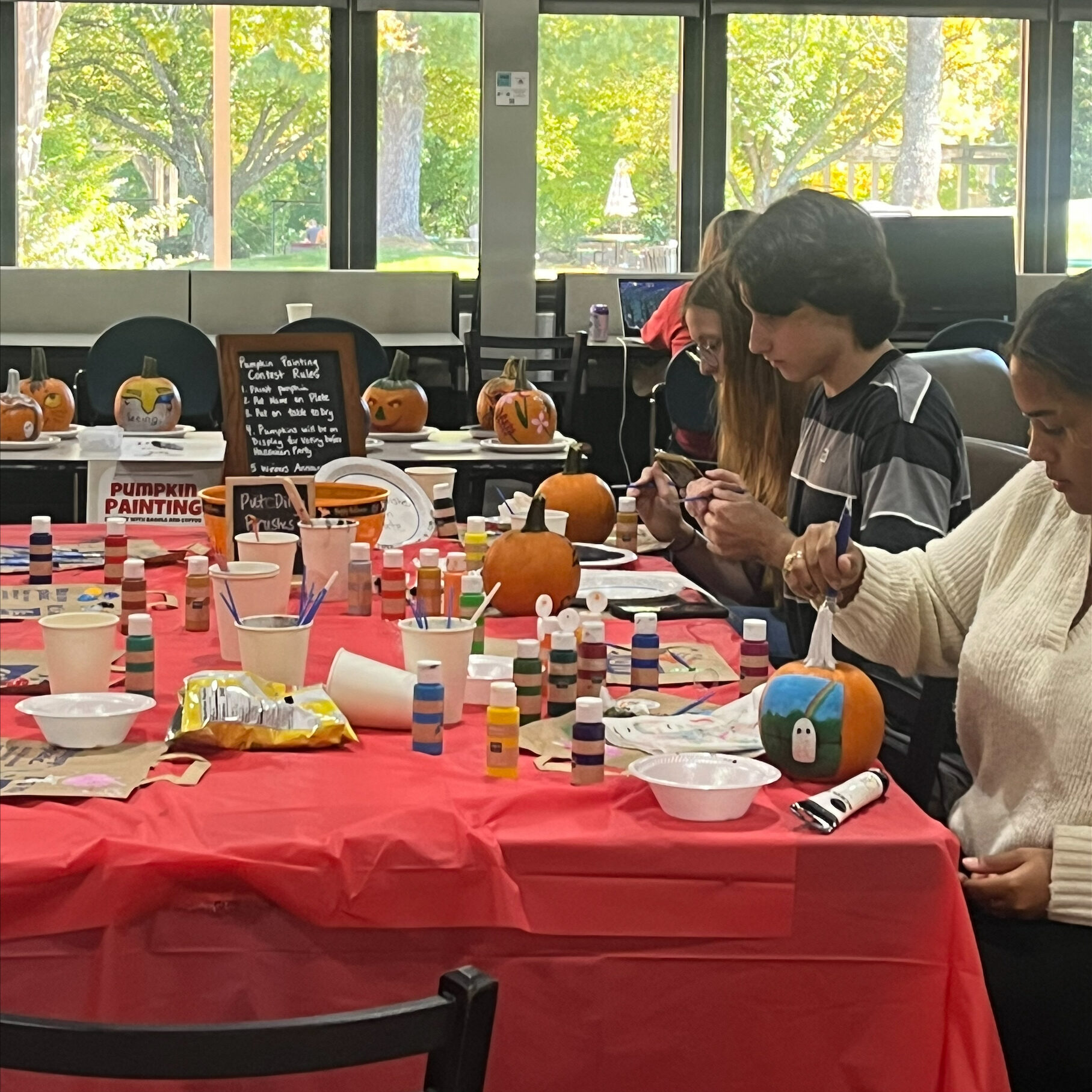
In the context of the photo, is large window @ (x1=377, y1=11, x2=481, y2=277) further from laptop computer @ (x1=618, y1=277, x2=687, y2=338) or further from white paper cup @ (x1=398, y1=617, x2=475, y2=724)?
white paper cup @ (x1=398, y1=617, x2=475, y2=724)

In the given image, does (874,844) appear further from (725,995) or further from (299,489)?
(299,489)

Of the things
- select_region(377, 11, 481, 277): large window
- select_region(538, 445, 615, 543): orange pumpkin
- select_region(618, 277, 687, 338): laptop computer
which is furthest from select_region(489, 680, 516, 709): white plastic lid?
select_region(377, 11, 481, 277): large window

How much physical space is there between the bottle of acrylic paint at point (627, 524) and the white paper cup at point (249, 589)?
38.1 inches

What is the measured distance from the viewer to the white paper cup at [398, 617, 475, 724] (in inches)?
63.8

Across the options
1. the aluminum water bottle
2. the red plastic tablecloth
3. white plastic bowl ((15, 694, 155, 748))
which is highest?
the aluminum water bottle

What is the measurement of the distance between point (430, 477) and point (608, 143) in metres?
5.49

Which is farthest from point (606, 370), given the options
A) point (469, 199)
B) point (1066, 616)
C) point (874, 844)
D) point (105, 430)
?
point (874, 844)

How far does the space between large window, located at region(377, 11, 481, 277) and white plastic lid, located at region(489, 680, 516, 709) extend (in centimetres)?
689

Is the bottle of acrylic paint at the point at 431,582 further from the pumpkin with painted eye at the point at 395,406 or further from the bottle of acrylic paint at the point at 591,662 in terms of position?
the pumpkin with painted eye at the point at 395,406

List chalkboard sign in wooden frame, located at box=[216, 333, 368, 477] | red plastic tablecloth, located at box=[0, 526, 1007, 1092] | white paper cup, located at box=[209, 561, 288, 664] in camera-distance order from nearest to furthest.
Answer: red plastic tablecloth, located at box=[0, 526, 1007, 1092] < white paper cup, located at box=[209, 561, 288, 664] < chalkboard sign in wooden frame, located at box=[216, 333, 368, 477]

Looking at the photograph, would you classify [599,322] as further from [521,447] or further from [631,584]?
[631,584]

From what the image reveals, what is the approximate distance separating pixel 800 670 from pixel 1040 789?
0.39 metres

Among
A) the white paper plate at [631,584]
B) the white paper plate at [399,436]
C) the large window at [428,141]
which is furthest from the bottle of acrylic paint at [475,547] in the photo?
the large window at [428,141]

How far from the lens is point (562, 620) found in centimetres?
171
